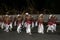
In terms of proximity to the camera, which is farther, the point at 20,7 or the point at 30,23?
the point at 20,7

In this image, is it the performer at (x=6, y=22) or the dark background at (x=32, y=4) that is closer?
the performer at (x=6, y=22)

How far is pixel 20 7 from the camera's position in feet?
12.3

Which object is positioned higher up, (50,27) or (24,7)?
(24,7)

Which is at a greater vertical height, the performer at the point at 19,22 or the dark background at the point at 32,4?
the dark background at the point at 32,4

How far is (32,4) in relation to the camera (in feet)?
11.9

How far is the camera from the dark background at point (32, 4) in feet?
12.0

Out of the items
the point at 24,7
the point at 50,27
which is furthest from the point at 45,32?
the point at 24,7

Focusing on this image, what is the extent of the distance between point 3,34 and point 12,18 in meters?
0.25

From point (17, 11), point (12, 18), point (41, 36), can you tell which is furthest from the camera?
A: point (17, 11)

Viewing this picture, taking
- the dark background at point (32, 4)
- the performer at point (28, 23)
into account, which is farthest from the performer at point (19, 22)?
the dark background at point (32, 4)

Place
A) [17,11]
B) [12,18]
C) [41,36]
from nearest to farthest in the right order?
[41,36], [12,18], [17,11]

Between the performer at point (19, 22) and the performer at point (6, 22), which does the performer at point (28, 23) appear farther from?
the performer at point (6, 22)

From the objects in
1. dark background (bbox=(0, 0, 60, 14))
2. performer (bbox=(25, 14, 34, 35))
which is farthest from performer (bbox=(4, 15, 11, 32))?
dark background (bbox=(0, 0, 60, 14))

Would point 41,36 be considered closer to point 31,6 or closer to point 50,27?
point 50,27
